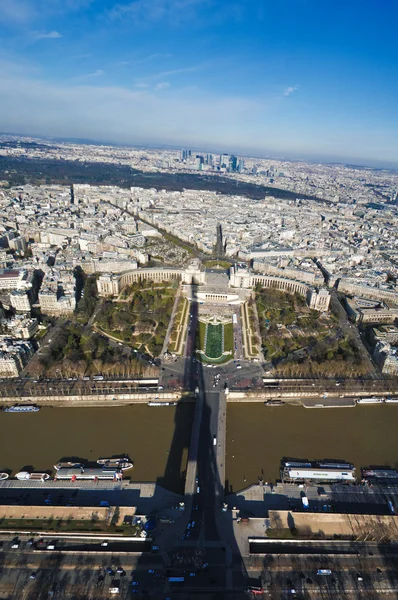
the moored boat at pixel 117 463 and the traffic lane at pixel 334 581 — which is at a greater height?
the moored boat at pixel 117 463

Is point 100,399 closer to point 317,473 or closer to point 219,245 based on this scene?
point 317,473

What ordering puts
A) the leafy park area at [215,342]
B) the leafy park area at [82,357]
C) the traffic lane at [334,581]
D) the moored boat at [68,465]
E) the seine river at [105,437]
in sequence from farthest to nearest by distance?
1. the leafy park area at [215,342]
2. the leafy park area at [82,357]
3. the seine river at [105,437]
4. the moored boat at [68,465]
5. the traffic lane at [334,581]

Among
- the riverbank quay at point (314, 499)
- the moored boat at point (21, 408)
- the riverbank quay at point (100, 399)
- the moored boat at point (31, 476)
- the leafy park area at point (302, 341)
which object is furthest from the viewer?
the leafy park area at point (302, 341)

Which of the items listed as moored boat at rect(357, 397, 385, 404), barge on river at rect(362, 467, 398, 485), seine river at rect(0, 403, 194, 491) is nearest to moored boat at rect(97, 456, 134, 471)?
seine river at rect(0, 403, 194, 491)

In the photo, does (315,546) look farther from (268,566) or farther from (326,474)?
(326,474)

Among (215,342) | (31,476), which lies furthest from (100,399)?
(215,342)

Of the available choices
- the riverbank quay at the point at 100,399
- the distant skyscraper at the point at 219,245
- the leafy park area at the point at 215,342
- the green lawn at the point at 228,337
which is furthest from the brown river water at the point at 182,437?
the distant skyscraper at the point at 219,245

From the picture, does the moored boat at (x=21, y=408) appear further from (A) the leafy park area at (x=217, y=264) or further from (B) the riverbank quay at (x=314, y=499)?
(A) the leafy park area at (x=217, y=264)
